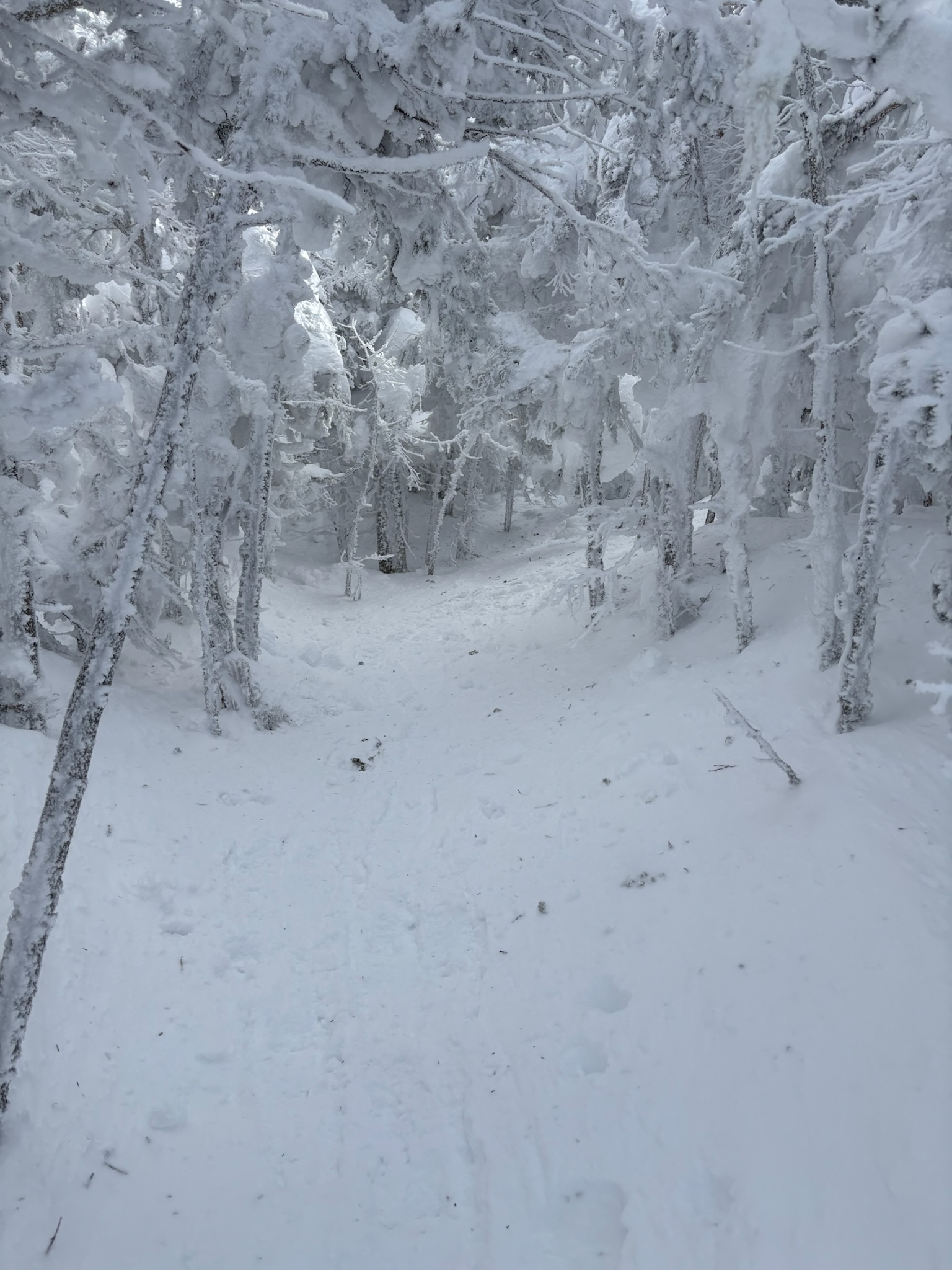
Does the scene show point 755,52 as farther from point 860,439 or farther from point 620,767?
point 860,439

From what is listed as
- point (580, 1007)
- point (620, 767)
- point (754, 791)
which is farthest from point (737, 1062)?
point (620, 767)

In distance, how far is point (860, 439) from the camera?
7.99 m

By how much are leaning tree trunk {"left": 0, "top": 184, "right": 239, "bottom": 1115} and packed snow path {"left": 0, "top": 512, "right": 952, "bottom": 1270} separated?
2.07ft

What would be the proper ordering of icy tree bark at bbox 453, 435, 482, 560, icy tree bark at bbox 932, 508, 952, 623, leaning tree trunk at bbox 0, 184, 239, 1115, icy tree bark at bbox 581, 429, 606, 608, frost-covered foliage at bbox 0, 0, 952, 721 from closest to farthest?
leaning tree trunk at bbox 0, 184, 239, 1115, frost-covered foliage at bbox 0, 0, 952, 721, icy tree bark at bbox 932, 508, 952, 623, icy tree bark at bbox 581, 429, 606, 608, icy tree bark at bbox 453, 435, 482, 560

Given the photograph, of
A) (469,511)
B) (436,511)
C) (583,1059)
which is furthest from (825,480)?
(469,511)

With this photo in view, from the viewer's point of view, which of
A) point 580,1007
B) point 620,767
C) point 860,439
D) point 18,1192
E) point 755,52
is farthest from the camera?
point 860,439

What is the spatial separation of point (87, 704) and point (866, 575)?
16.7 ft

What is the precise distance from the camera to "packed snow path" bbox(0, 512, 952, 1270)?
10.5 feet

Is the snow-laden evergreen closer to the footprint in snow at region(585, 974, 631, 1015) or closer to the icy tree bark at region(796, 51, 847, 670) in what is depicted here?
the icy tree bark at region(796, 51, 847, 670)

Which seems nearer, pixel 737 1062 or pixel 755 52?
pixel 755 52

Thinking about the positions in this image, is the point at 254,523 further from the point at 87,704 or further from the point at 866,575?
the point at 866,575

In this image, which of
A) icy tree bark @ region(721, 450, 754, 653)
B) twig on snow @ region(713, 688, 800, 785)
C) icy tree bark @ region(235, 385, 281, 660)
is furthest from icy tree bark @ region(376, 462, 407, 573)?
twig on snow @ region(713, 688, 800, 785)

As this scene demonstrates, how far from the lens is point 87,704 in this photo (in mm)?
3539

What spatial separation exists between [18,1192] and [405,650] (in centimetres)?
1009
